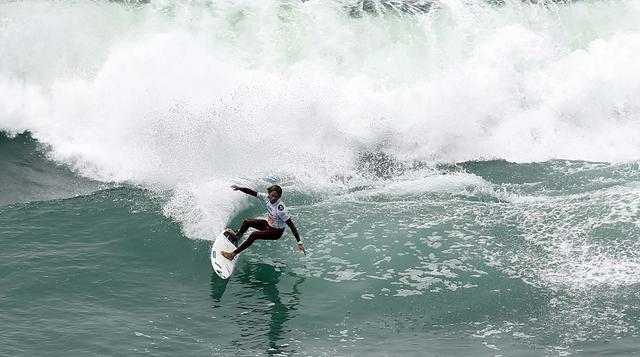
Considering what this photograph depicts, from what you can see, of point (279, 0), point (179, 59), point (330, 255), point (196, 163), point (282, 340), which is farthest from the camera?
point (279, 0)

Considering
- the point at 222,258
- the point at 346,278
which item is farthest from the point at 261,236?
the point at 346,278

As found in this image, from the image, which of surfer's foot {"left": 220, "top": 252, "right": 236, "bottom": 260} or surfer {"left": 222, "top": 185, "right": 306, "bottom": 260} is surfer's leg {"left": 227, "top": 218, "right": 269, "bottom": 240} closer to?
surfer {"left": 222, "top": 185, "right": 306, "bottom": 260}

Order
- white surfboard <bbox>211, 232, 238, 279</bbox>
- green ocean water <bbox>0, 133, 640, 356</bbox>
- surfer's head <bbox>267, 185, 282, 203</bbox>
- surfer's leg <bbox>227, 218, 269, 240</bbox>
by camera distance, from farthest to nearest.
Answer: surfer's leg <bbox>227, 218, 269, 240</bbox>, surfer's head <bbox>267, 185, 282, 203</bbox>, white surfboard <bbox>211, 232, 238, 279</bbox>, green ocean water <bbox>0, 133, 640, 356</bbox>

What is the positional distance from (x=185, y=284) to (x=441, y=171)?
8.58 metres

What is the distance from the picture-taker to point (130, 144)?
69.5ft

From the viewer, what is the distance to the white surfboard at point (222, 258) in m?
16.1

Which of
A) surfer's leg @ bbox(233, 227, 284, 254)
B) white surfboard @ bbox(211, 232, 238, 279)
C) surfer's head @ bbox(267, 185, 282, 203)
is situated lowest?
white surfboard @ bbox(211, 232, 238, 279)

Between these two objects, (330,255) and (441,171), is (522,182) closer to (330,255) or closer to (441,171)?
(441,171)

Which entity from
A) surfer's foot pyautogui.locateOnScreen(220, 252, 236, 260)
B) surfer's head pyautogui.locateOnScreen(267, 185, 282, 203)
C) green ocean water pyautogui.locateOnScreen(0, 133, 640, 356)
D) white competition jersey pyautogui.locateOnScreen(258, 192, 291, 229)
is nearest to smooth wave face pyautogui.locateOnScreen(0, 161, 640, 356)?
green ocean water pyautogui.locateOnScreen(0, 133, 640, 356)

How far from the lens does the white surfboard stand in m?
16.1

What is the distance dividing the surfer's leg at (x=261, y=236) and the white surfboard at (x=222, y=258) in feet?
0.78

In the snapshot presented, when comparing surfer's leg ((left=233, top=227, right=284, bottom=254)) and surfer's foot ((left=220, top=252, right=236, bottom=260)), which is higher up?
surfer's leg ((left=233, top=227, right=284, bottom=254))

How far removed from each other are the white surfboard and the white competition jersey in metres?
0.94

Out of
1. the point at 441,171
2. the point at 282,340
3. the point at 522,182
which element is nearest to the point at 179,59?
the point at 441,171
